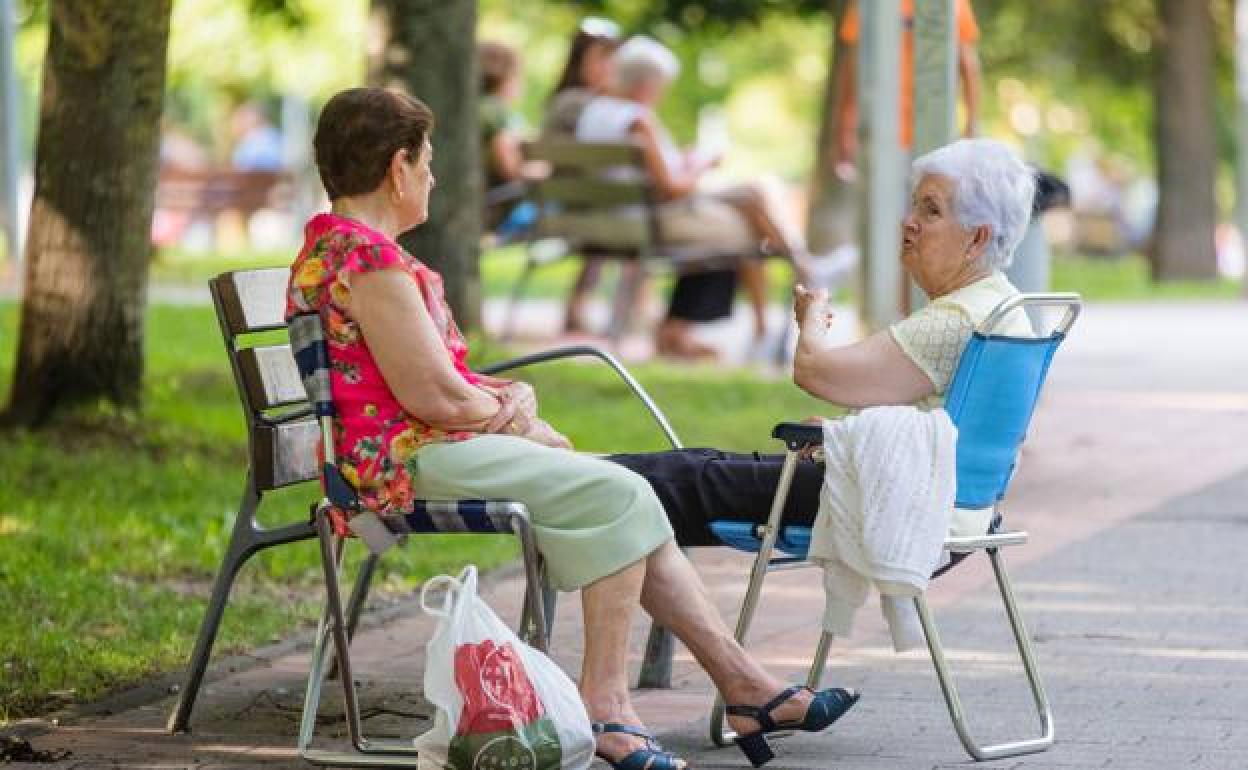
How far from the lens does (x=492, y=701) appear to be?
4.80 m

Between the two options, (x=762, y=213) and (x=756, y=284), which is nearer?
(x=762, y=213)

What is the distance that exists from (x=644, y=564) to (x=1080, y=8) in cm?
2557

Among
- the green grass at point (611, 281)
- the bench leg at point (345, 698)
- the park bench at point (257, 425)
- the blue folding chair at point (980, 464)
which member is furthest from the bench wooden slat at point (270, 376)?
the green grass at point (611, 281)

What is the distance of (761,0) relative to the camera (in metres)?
22.5

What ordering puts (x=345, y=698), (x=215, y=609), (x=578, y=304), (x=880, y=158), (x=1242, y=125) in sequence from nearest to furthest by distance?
(x=345, y=698)
(x=215, y=609)
(x=880, y=158)
(x=578, y=304)
(x=1242, y=125)

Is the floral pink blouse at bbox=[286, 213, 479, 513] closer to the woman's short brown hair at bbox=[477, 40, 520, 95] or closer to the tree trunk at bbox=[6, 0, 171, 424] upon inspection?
the tree trunk at bbox=[6, 0, 171, 424]

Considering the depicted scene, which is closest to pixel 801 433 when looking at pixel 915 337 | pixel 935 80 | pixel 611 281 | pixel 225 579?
pixel 915 337

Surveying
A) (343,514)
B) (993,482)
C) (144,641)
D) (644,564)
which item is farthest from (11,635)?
(993,482)

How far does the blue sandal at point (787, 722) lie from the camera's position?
5246 mm

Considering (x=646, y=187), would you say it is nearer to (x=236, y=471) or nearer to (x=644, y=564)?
(x=236, y=471)

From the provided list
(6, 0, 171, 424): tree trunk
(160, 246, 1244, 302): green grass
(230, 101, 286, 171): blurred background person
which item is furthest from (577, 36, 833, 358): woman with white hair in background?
(230, 101, 286, 171): blurred background person

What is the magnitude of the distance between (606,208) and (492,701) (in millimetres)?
9117

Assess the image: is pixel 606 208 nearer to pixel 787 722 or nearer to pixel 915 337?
pixel 915 337

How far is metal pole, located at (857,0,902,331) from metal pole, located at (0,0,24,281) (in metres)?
9.02
